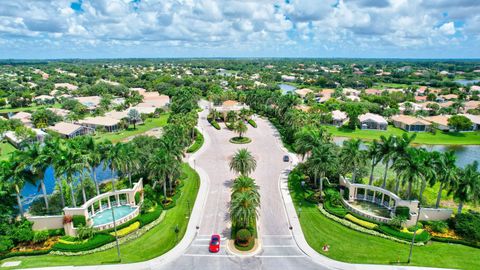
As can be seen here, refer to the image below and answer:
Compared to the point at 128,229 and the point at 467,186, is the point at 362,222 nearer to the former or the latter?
the point at 467,186

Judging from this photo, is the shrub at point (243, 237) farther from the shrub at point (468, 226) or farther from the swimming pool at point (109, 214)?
the shrub at point (468, 226)

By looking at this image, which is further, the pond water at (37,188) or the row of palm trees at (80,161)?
the pond water at (37,188)

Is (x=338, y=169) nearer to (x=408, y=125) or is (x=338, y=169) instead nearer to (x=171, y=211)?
(x=171, y=211)

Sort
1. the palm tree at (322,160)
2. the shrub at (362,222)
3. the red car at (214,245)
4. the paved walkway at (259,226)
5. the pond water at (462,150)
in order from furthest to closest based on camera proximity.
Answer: the pond water at (462,150) < the palm tree at (322,160) < the shrub at (362,222) < the red car at (214,245) < the paved walkway at (259,226)

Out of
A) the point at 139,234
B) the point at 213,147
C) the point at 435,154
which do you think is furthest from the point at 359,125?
the point at 139,234

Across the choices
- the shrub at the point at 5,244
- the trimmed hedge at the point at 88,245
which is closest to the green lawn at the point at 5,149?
the shrub at the point at 5,244

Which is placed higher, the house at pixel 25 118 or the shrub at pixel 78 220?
the house at pixel 25 118
